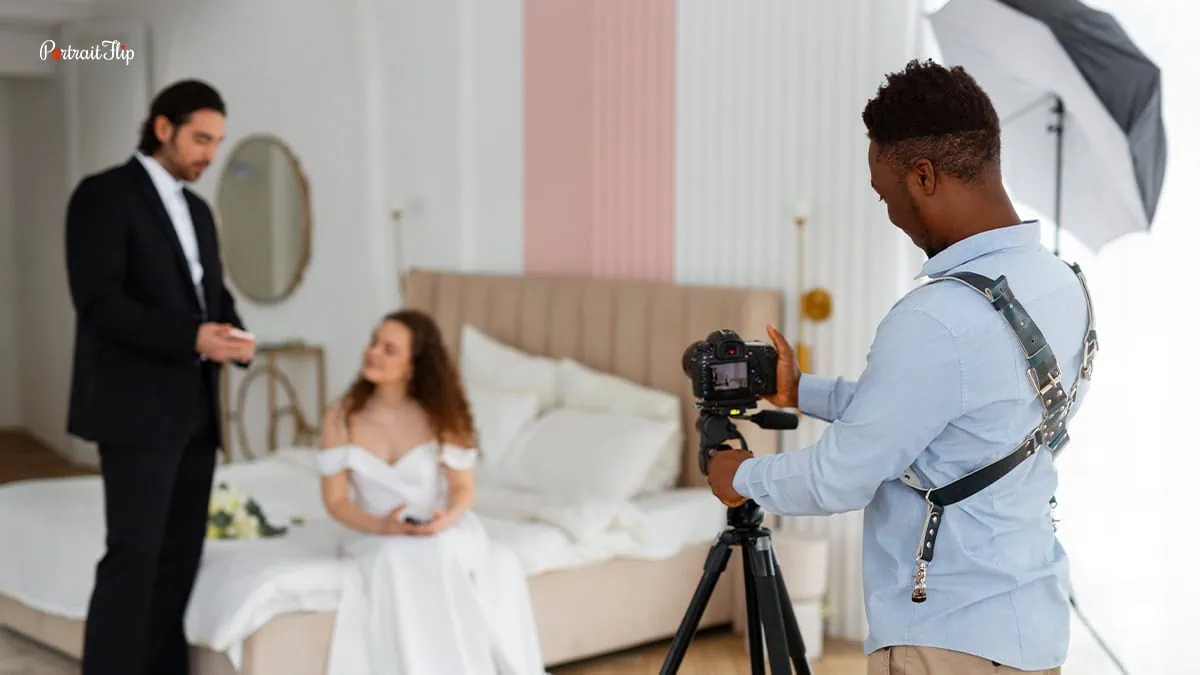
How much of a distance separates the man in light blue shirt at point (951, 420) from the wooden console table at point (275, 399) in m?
4.70

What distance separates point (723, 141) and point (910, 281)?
0.85m

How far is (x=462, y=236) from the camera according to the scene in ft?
18.0

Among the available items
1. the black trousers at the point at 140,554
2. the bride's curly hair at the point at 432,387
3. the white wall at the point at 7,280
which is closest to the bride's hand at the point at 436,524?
the bride's curly hair at the point at 432,387

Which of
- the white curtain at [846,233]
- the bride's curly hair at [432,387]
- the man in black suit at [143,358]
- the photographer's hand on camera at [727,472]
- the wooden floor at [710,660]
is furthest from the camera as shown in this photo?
the white curtain at [846,233]

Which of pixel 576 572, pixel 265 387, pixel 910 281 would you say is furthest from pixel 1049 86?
pixel 265 387

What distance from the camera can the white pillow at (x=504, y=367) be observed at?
189 inches

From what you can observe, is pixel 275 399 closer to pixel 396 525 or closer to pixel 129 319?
pixel 396 525

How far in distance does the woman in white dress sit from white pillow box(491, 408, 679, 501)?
66 cm

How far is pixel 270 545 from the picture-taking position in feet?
11.7

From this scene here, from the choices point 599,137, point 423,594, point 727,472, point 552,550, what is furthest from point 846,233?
point 727,472

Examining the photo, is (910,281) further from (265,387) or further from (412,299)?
(265,387)

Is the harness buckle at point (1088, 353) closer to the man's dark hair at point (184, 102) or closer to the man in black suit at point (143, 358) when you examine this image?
the man in black suit at point (143, 358)

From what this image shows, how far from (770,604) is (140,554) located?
1634mm

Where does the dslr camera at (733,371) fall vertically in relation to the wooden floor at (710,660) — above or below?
above
